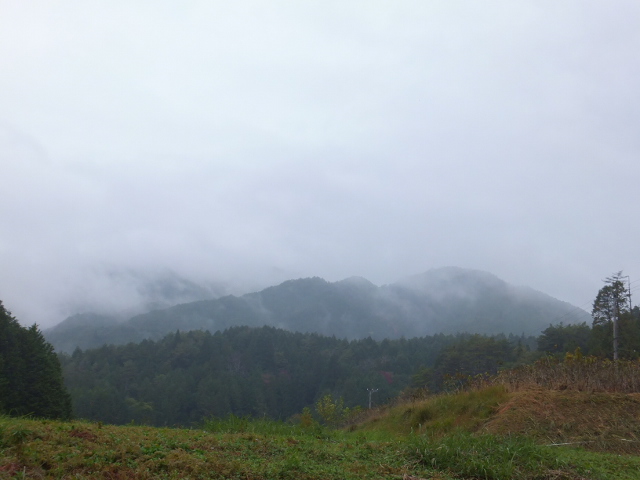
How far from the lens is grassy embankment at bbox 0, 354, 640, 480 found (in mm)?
4559

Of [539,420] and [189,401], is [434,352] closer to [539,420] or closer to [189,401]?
[189,401]

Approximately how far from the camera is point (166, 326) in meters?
176

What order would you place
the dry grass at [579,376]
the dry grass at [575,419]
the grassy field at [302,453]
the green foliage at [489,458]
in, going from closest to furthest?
1. the grassy field at [302,453]
2. the green foliage at [489,458]
3. the dry grass at [575,419]
4. the dry grass at [579,376]

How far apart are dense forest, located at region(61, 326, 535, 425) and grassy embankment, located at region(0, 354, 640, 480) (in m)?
42.6

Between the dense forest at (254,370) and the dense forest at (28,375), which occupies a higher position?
the dense forest at (28,375)

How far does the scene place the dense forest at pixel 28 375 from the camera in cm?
2144

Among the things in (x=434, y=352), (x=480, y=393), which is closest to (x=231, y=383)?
(x=434, y=352)

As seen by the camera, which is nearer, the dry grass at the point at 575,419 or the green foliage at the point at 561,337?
the dry grass at the point at 575,419

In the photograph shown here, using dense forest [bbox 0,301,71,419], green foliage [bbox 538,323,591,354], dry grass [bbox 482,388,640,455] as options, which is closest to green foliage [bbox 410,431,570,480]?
dry grass [bbox 482,388,640,455]

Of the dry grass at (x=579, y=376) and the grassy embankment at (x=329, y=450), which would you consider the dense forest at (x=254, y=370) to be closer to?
the dry grass at (x=579, y=376)

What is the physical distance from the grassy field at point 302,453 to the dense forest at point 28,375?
1735cm

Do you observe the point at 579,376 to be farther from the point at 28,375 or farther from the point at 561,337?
the point at 561,337

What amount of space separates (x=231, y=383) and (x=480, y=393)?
198 feet

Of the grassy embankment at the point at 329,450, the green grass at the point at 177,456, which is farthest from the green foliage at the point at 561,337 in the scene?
the green grass at the point at 177,456
